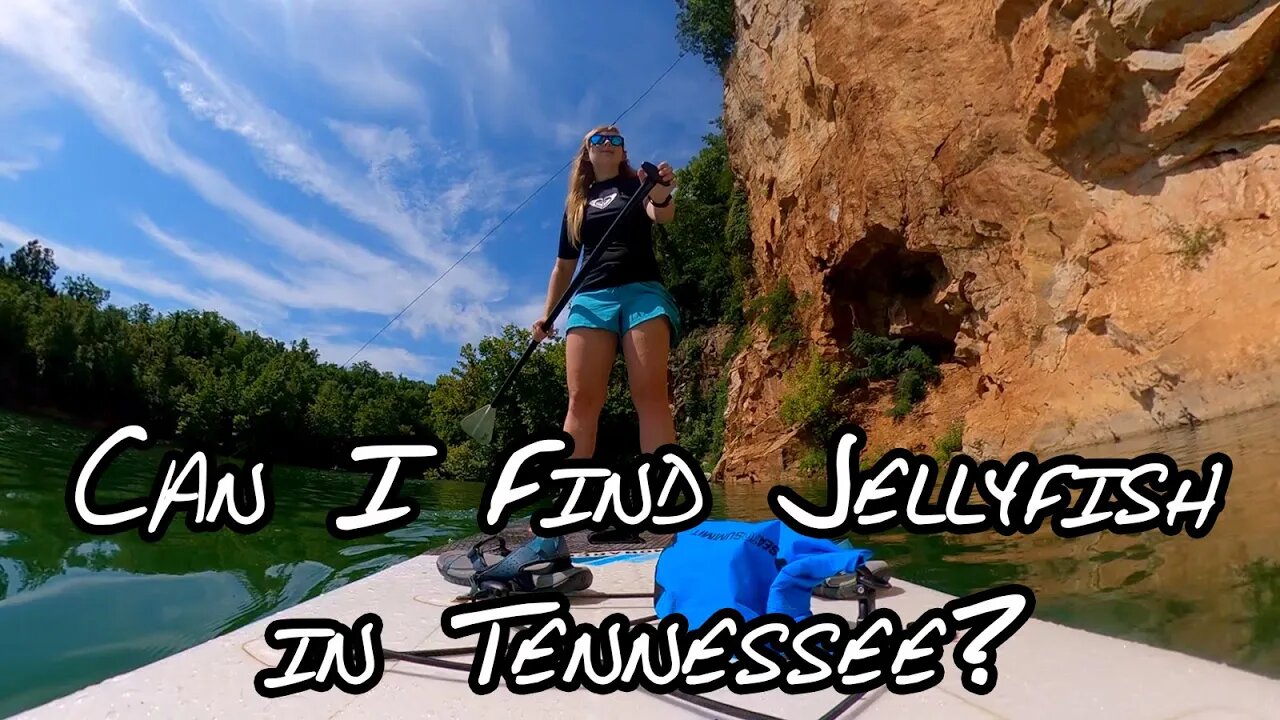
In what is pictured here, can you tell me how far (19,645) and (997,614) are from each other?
7.72ft

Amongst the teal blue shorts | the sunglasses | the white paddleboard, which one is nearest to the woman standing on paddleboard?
the teal blue shorts

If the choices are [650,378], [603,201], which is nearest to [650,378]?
[650,378]

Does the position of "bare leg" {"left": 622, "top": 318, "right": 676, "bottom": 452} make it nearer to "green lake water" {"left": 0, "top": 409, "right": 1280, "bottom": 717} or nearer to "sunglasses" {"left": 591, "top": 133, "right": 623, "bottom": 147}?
"sunglasses" {"left": 591, "top": 133, "right": 623, "bottom": 147}

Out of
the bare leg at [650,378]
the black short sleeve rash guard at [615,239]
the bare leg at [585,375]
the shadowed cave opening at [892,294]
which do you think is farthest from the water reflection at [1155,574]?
the shadowed cave opening at [892,294]

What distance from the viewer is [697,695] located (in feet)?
3.67

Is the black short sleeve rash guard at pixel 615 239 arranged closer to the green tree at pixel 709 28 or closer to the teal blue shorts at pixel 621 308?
the teal blue shorts at pixel 621 308

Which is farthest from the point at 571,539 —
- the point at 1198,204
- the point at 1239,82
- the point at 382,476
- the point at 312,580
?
the point at 1239,82

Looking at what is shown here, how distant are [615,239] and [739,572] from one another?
156cm

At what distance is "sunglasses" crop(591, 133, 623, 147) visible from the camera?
277 centimetres

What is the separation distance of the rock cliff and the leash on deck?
279 inches

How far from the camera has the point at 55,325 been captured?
29.4 meters

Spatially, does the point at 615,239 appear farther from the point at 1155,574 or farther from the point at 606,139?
the point at 1155,574

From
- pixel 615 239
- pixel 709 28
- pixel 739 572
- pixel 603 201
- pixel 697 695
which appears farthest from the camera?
pixel 709 28

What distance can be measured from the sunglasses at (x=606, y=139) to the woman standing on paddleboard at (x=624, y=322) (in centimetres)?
22
